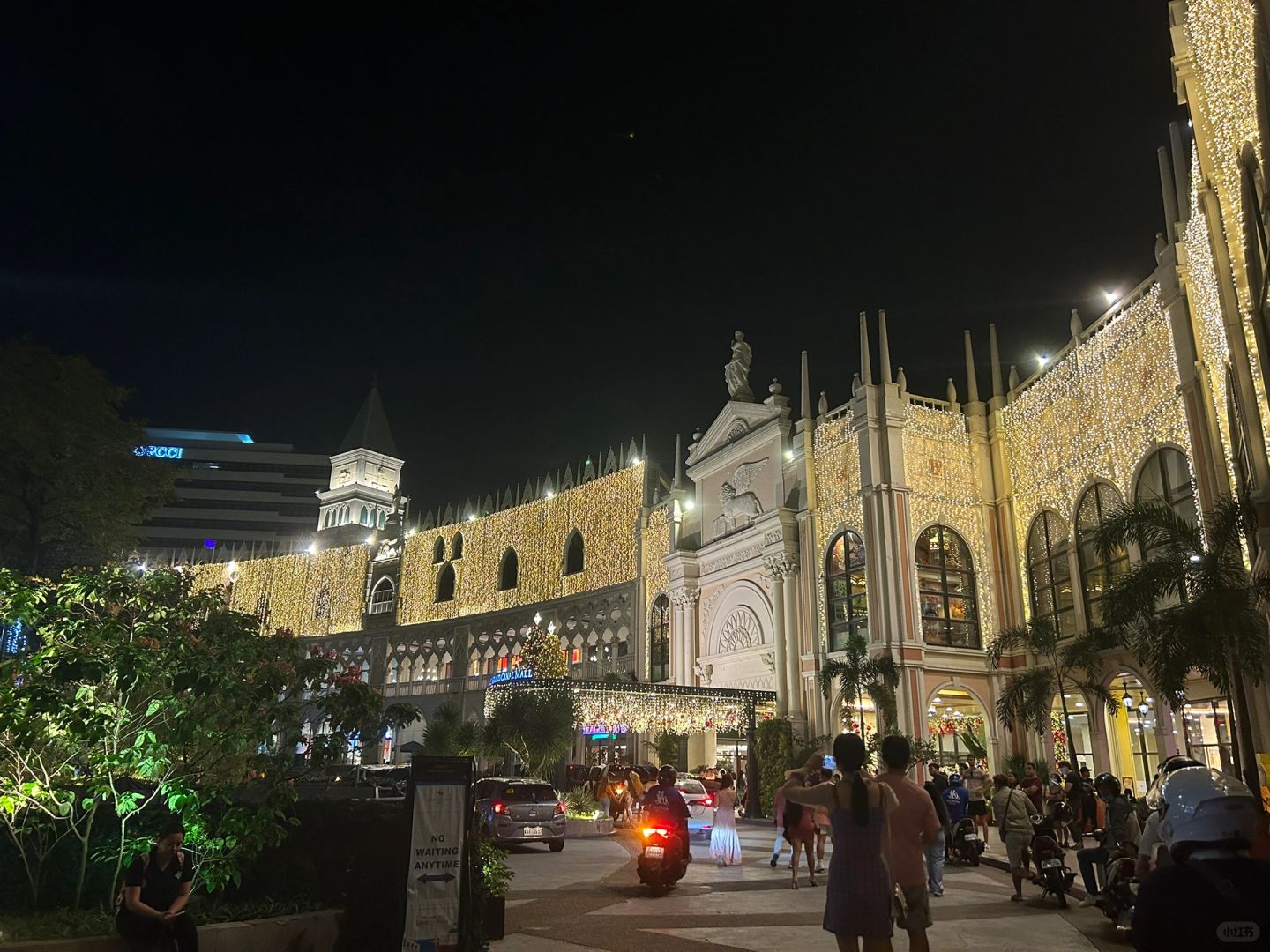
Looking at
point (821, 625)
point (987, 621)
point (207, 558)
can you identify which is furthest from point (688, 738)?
point (207, 558)

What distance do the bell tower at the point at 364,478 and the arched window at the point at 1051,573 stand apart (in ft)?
172

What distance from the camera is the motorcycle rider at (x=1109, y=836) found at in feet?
32.9

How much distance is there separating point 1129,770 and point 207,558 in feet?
215

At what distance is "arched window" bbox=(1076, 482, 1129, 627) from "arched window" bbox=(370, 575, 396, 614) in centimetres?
4221

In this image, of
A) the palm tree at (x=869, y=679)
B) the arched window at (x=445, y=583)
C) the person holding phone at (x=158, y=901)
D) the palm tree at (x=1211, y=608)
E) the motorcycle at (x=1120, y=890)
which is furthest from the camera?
the arched window at (x=445, y=583)

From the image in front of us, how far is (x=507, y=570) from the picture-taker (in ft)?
167

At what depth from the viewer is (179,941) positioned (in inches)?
255

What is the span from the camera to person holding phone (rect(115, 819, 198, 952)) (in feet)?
21.1

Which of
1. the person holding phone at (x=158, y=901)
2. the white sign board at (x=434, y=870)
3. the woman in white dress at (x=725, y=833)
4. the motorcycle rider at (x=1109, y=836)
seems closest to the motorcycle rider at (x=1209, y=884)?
the white sign board at (x=434, y=870)

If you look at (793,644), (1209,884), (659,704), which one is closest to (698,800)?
(659,704)

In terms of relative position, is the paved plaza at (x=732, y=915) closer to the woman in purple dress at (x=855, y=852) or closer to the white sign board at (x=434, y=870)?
the white sign board at (x=434, y=870)

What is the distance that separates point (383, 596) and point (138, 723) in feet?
171

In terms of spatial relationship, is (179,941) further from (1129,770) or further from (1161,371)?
(1129,770)

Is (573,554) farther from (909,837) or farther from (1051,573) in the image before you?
(909,837)
